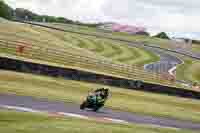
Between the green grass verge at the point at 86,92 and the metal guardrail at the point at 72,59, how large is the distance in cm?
713

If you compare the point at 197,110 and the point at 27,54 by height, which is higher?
the point at 27,54

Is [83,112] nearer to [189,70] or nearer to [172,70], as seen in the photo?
[172,70]

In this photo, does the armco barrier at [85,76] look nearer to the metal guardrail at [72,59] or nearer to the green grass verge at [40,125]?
the metal guardrail at [72,59]

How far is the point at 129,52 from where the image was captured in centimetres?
9331

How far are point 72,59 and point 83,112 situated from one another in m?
20.2

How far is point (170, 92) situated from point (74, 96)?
1215cm

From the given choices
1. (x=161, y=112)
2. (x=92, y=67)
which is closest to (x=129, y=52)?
(x=92, y=67)

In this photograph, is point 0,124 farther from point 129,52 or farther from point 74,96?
point 129,52

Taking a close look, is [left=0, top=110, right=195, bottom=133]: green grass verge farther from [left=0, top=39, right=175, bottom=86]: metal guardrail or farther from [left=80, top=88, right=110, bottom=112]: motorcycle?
[left=0, top=39, right=175, bottom=86]: metal guardrail

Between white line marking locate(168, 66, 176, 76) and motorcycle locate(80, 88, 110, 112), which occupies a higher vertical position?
motorcycle locate(80, 88, 110, 112)

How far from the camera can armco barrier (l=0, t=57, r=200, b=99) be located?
31.6 m

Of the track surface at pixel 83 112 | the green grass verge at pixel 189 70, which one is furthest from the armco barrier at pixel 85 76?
the green grass verge at pixel 189 70

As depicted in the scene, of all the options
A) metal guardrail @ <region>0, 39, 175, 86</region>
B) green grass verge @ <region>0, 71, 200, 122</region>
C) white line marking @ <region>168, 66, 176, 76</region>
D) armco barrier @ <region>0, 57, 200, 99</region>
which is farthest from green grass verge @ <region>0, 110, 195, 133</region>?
white line marking @ <region>168, 66, 176, 76</region>

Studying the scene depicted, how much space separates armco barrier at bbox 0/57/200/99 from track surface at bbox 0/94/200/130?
8.13 meters
